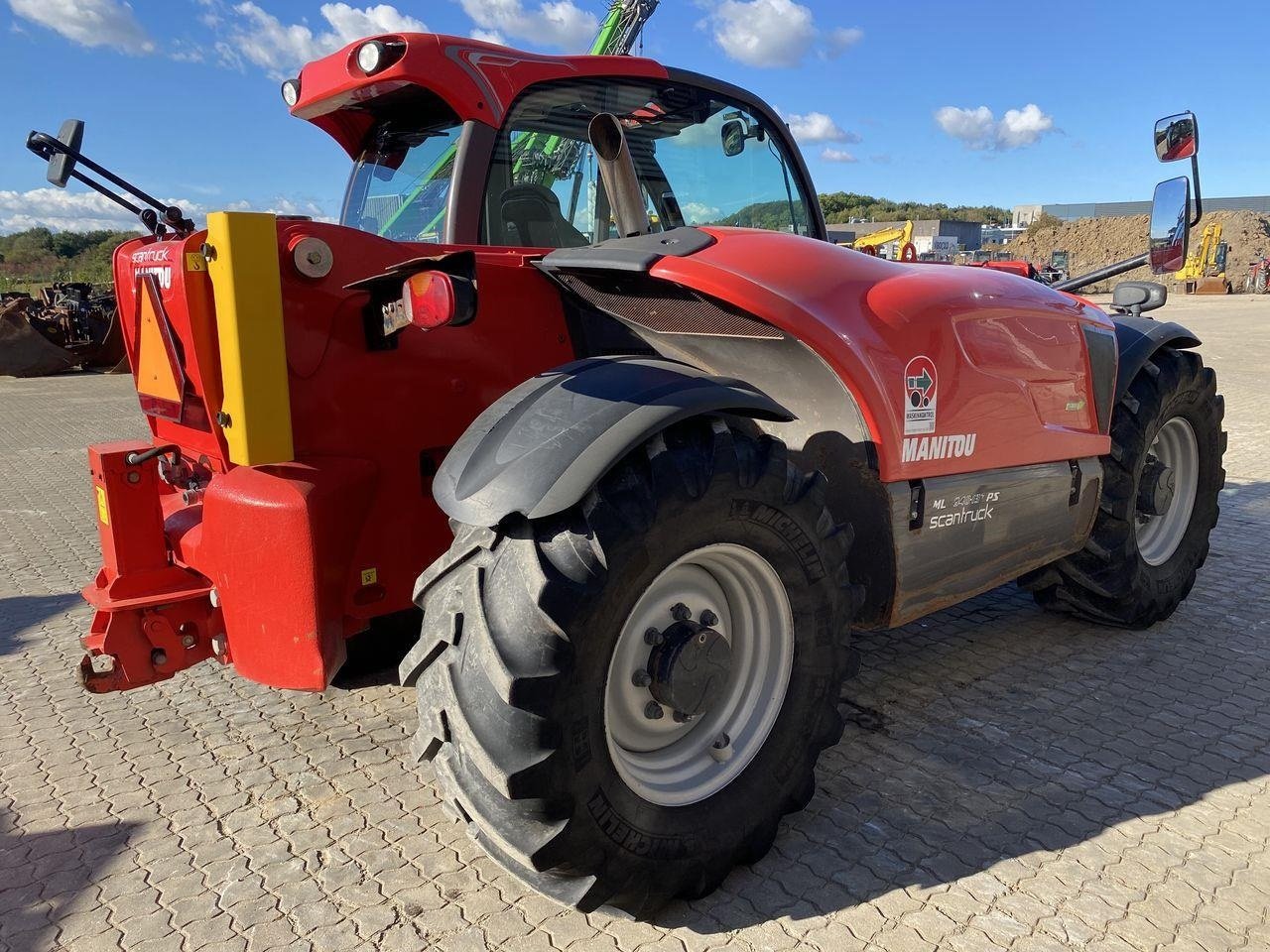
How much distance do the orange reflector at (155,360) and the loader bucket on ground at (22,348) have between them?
16180 mm

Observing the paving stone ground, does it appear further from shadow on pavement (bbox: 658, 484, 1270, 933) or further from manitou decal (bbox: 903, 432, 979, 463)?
manitou decal (bbox: 903, 432, 979, 463)

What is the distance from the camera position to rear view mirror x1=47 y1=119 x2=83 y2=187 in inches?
119

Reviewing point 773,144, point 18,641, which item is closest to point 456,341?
point 773,144

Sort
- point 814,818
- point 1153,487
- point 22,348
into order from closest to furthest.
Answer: point 814,818 < point 1153,487 < point 22,348

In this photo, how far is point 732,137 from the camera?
369cm

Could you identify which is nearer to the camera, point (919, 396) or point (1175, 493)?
point (919, 396)

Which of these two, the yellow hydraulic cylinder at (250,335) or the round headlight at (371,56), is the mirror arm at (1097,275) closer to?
the round headlight at (371,56)

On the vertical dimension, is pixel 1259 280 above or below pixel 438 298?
below

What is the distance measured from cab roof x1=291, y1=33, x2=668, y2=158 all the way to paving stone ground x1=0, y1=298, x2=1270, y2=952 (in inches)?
85.9

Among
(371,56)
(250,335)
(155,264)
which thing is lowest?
(250,335)

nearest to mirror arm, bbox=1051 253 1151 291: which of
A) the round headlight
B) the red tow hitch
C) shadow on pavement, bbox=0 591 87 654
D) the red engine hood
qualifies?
the red engine hood

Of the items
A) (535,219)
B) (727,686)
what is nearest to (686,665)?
(727,686)

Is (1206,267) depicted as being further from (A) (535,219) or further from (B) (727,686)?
(B) (727,686)

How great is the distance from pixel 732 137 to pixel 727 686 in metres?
2.26
